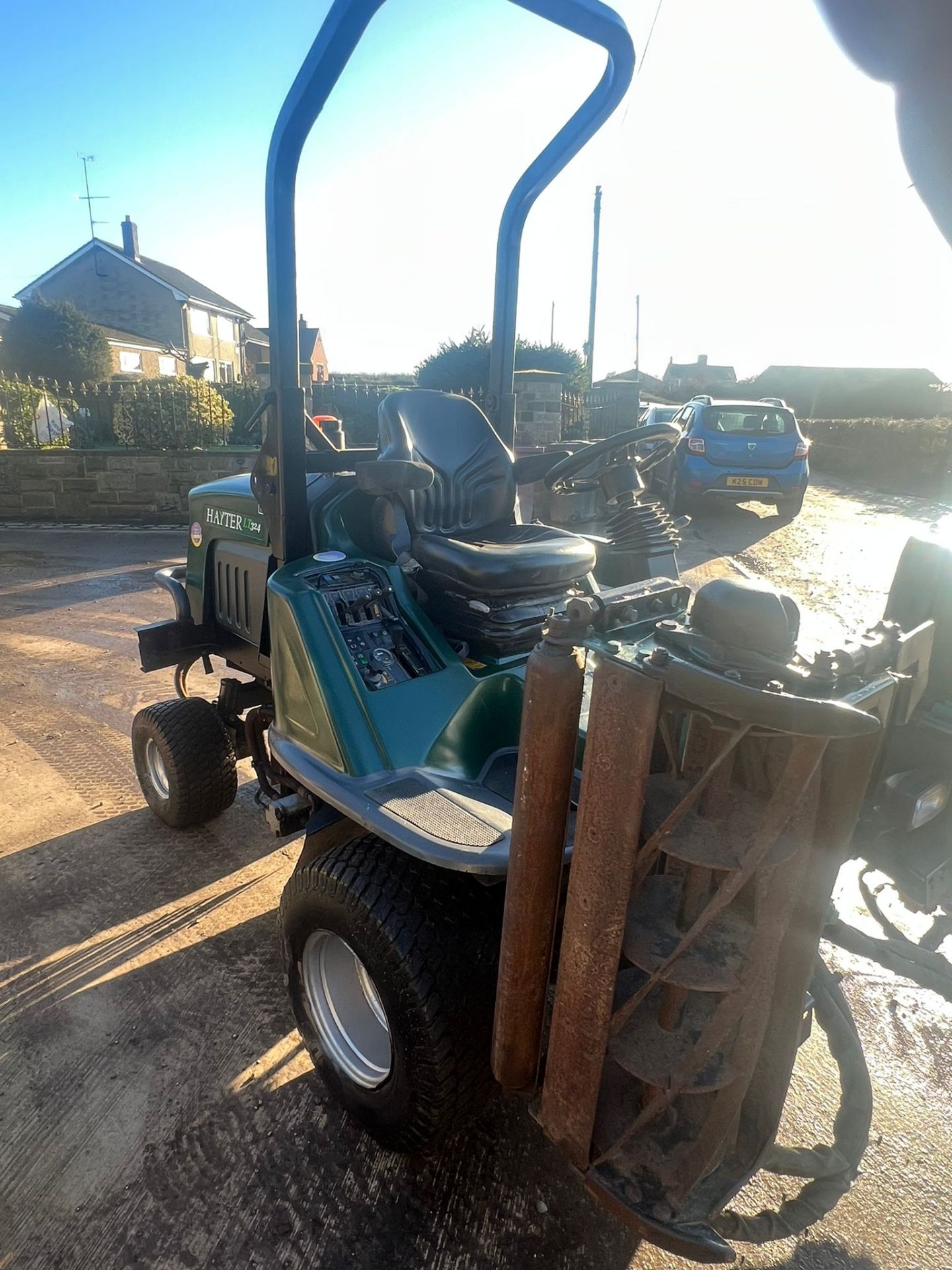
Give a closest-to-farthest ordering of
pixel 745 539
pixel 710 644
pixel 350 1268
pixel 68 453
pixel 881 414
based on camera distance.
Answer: pixel 710 644 < pixel 350 1268 < pixel 745 539 < pixel 68 453 < pixel 881 414

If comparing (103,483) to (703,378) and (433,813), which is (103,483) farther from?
(703,378)

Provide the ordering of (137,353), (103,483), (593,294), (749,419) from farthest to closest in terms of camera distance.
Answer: (137,353), (593,294), (103,483), (749,419)

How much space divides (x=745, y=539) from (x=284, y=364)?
7.68 m

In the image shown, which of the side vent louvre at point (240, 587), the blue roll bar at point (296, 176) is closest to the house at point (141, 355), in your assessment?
the side vent louvre at point (240, 587)

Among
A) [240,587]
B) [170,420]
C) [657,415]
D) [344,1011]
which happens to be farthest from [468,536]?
[657,415]

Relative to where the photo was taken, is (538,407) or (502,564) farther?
(538,407)

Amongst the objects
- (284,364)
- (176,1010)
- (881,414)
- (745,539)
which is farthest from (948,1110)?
(881,414)

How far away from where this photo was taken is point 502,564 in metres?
2.30

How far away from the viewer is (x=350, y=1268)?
1.65 m

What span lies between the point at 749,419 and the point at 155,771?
27.9 feet

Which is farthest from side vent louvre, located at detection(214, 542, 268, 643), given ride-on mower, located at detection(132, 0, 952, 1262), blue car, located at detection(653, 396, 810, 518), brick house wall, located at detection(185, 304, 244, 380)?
brick house wall, located at detection(185, 304, 244, 380)

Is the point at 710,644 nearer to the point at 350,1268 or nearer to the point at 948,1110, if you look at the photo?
the point at 350,1268

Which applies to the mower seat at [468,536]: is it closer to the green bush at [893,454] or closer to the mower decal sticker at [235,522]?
the mower decal sticker at [235,522]

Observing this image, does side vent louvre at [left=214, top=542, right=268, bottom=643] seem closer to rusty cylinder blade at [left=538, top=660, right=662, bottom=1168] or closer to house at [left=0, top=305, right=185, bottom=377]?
rusty cylinder blade at [left=538, top=660, right=662, bottom=1168]
